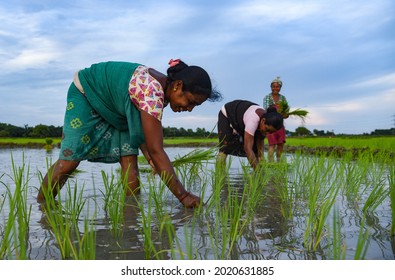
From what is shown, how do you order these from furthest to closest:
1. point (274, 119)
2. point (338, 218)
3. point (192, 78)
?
point (274, 119) < point (192, 78) < point (338, 218)

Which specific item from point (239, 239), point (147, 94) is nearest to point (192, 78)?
point (147, 94)

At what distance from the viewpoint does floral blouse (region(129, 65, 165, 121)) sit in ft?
7.52

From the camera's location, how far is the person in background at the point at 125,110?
2.31 m

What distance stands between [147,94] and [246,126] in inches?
81.2

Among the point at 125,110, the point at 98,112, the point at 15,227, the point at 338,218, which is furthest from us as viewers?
A: the point at 98,112

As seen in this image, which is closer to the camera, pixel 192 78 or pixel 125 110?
pixel 192 78

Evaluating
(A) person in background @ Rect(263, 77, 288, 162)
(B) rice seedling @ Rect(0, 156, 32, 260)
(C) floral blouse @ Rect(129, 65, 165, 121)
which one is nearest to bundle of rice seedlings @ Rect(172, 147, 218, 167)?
(C) floral blouse @ Rect(129, 65, 165, 121)

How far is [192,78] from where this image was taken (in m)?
2.28

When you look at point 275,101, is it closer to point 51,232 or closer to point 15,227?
point 51,232

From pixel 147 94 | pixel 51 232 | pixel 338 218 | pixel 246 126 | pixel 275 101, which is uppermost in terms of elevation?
pixel 275 101

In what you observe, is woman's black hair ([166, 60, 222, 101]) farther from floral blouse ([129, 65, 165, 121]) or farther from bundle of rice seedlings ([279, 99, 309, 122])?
bundle of rice seedlings ([279, 99, 309, 122])
